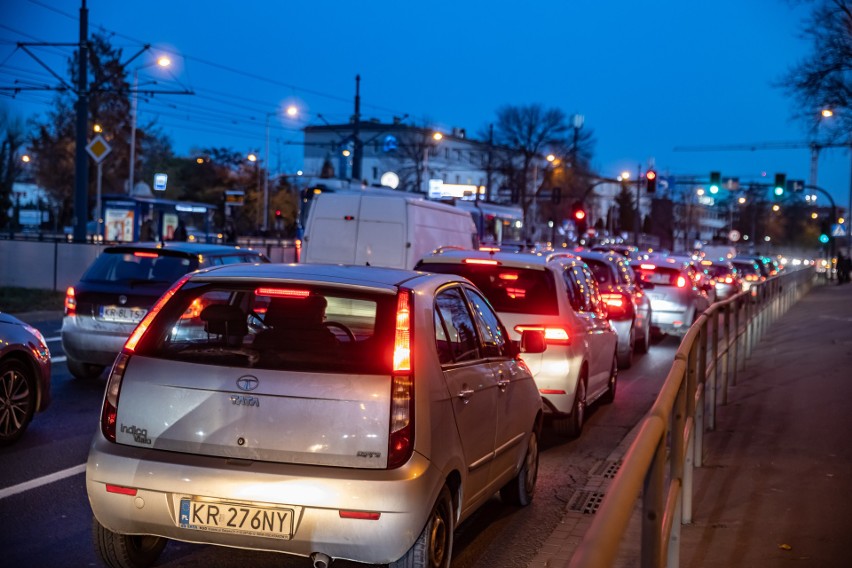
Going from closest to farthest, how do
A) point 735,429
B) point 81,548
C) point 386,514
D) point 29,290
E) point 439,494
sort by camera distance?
point 386,514, point 439,494, point 81,548, point 735,429, point 29,290

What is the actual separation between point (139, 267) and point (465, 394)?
7671 mm

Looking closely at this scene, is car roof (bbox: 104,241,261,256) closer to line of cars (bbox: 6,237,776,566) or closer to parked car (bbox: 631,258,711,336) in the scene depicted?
line of cars (bbox: 6,237,776,566)

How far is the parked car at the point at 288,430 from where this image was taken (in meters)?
5.04

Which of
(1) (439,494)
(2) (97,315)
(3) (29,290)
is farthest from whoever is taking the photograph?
(3) (29,290)

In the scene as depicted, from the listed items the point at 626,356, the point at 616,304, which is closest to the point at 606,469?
the point at 616,304

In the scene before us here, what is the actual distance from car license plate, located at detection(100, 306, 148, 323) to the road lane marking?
392 cm

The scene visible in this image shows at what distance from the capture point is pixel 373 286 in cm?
558

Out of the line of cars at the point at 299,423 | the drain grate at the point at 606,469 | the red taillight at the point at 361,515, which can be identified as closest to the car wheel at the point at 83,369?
the drain grate at the point at 606,469

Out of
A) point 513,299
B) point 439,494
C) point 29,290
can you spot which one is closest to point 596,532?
point 439,494

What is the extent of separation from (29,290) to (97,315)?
47.4ft

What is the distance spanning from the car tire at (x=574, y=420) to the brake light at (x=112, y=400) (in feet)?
18.6

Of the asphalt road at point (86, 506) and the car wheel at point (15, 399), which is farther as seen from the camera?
the car wheel at point (15, 399)

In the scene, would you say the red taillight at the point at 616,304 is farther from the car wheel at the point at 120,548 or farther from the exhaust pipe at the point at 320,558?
the exhaust pipe at the point at 320,558

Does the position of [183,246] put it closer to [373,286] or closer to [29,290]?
[373,286]
